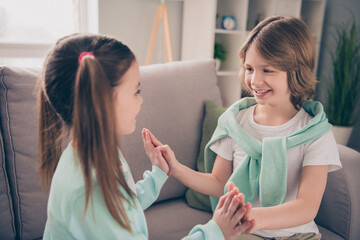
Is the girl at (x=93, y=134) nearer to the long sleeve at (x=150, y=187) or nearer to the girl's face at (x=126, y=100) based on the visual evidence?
the girl's face at (x=126, y=100)

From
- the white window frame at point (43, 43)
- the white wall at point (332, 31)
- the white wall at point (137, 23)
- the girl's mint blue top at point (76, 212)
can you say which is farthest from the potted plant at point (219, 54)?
the girl's mint blue top at point (76, 212)

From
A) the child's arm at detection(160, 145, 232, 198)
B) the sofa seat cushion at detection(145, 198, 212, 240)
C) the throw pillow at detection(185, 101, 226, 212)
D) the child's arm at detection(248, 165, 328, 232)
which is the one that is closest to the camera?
the child's arm at detection(248, 165, 328, 232)

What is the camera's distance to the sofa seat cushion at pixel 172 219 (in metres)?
1.25

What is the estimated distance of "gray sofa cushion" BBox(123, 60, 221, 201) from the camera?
1.35m

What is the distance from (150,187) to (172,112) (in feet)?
1.52

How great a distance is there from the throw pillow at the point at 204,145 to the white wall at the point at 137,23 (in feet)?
3.55

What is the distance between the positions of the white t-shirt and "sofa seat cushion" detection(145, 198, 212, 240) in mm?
270

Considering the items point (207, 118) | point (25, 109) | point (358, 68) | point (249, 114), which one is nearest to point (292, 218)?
point (249, 114)

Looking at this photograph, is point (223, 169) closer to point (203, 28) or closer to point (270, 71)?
point (270, 71)

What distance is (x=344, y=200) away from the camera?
123 cm

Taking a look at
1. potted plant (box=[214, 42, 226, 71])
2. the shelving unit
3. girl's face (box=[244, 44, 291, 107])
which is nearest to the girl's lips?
girl's face (box=[244, 44, 291, 107])

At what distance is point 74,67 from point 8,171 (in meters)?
0.66

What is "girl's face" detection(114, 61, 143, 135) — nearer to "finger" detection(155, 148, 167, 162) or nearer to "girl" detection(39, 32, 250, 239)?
"girl" detection(39, 32, 250, 239)

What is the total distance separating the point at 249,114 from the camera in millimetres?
1244
